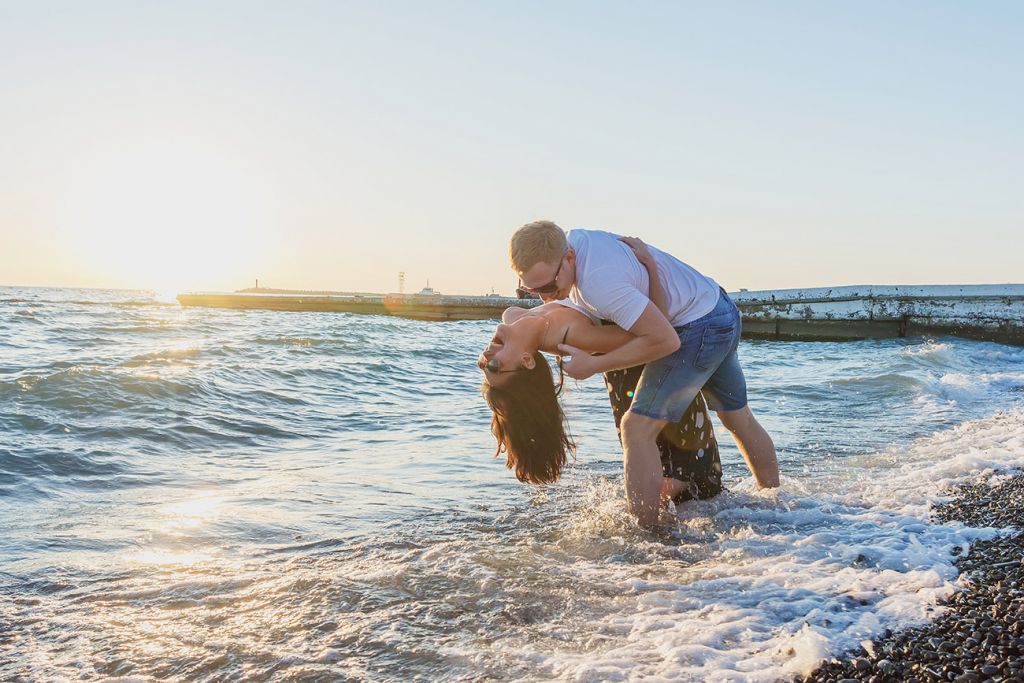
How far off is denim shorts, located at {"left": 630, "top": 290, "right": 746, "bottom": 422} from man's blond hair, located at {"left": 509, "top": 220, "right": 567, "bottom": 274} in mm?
880

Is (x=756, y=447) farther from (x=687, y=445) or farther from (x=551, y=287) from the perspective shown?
(x=551, y=287)

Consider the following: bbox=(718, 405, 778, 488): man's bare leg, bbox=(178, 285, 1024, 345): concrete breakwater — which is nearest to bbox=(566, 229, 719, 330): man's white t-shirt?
bbox=(718, 405, 778, 488): man's bare leg

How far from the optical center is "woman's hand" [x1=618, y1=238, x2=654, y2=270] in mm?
4320

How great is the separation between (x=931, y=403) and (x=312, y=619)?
9656 mm

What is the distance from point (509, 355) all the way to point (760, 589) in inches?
67.5

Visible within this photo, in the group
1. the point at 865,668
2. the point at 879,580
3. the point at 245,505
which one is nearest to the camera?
the point at 865,668

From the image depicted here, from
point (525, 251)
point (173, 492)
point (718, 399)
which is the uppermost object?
point (525, 251)

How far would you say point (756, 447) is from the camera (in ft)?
17.4

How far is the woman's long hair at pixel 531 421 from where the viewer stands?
4410mm

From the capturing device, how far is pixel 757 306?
1137 inches

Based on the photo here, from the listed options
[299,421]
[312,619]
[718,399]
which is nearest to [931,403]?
[718,399]

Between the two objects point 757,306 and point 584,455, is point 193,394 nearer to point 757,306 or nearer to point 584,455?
point 584,455

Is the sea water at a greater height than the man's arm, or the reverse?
the man's arm

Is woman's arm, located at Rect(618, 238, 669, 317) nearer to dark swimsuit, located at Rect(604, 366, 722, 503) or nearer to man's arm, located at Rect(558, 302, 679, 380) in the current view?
man's arm, located at Rect(558, 302, 679, 380)
